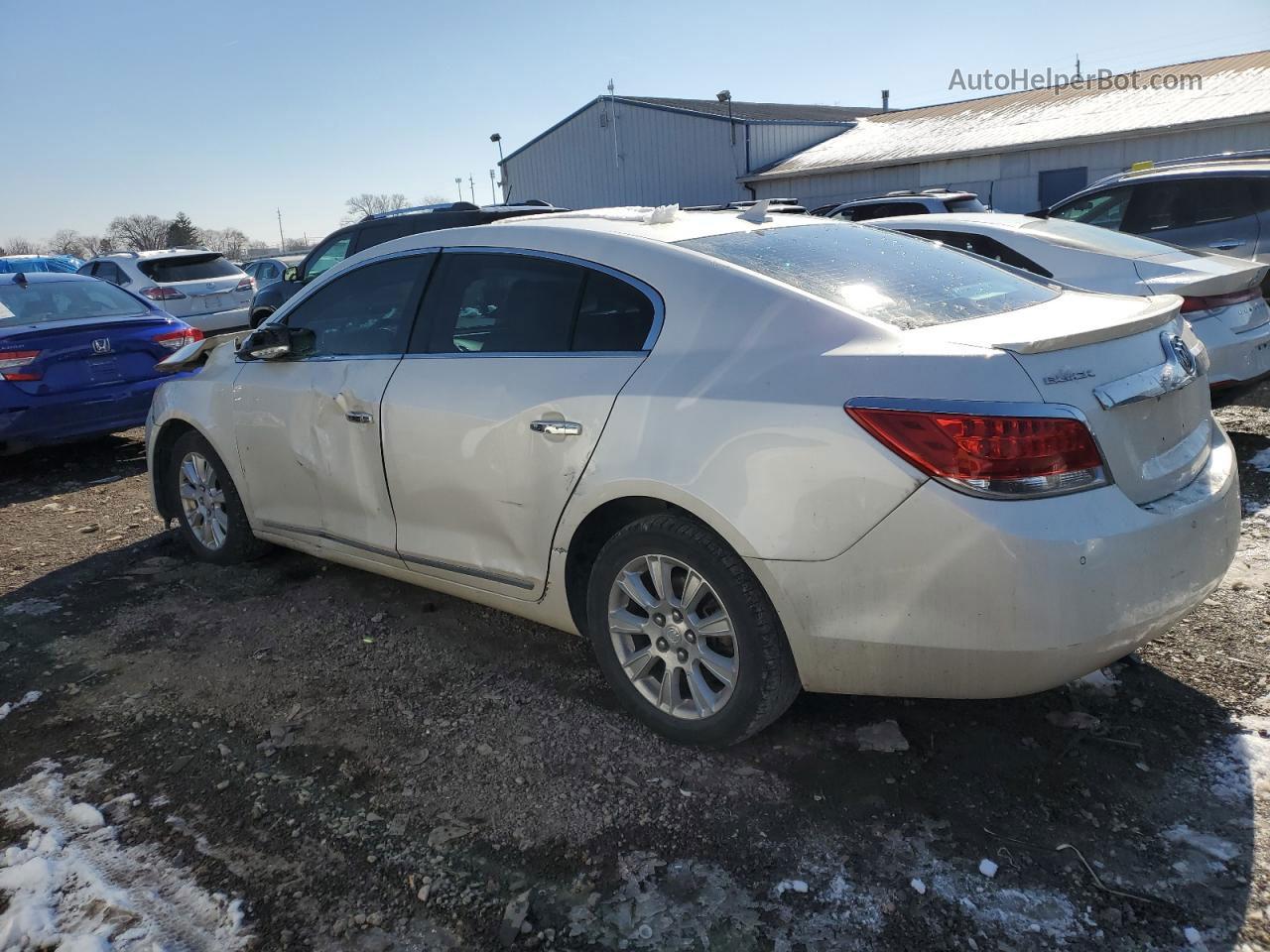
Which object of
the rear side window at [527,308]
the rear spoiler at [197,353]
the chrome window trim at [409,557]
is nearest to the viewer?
the rear side window at [527,308]

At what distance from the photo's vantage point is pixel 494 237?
3650 millimetres

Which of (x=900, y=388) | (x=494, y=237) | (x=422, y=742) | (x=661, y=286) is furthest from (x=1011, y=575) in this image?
(x=494, y=237)

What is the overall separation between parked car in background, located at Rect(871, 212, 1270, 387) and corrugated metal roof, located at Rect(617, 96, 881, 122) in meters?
24.3

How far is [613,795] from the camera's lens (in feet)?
9.32

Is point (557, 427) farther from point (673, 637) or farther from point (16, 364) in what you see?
point (16, 364)

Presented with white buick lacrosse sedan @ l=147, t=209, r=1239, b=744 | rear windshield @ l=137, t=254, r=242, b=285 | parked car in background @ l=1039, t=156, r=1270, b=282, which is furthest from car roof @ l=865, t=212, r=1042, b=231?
rear windshield @ l=137, t=254, r=242, b=285

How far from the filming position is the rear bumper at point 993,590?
91.6 inches

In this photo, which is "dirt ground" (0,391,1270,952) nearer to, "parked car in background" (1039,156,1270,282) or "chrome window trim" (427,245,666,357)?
"chrome window trim" (427,245,666,357)

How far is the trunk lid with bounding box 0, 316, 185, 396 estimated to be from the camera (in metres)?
6.96

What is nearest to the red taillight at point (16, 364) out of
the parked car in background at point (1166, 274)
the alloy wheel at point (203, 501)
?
the alloy wheel at point (203, 501)

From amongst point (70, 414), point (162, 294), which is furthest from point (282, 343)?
point (162, 294)

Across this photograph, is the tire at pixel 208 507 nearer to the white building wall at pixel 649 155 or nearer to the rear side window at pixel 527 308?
the rear side window at pixel 527 308

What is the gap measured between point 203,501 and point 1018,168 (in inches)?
894

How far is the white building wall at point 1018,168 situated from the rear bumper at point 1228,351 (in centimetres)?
1734
